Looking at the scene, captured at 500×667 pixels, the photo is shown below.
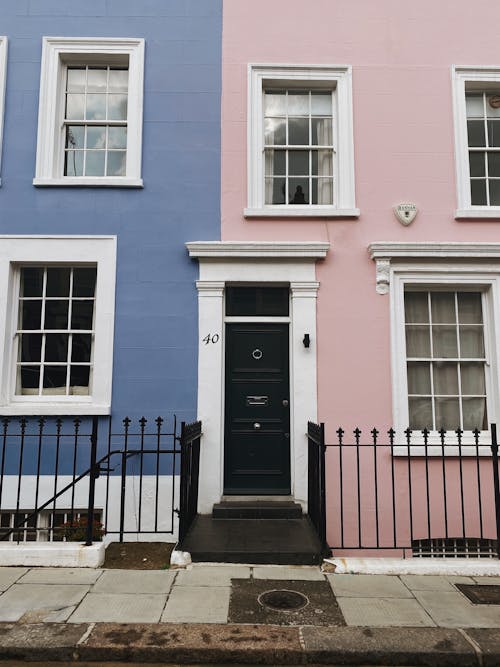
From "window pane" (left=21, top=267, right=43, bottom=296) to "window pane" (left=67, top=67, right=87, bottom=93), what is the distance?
2.88 meters

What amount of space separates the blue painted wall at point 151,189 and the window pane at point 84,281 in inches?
19.1

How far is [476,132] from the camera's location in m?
8.16

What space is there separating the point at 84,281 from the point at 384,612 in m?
5.78

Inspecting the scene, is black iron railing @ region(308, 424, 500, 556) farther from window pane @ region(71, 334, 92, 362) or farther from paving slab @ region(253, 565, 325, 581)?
window pane @ region(71, 334, 92, 362)

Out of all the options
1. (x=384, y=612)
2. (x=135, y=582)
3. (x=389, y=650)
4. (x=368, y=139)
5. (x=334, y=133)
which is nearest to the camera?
(x=389, y=650)

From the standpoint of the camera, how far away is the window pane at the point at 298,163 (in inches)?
320

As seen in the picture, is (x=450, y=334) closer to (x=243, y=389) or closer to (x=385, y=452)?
(x=385, y=452)

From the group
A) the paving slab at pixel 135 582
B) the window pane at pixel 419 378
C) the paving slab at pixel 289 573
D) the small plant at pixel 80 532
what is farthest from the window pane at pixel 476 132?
the small plant at pixel 80 532

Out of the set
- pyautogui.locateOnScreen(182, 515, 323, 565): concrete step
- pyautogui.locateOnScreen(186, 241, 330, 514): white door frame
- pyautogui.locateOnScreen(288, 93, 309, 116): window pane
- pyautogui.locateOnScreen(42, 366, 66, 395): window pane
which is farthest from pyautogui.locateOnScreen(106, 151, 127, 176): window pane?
pyautogui.locateOnScreen(182, 515, 323, 565): concrete step

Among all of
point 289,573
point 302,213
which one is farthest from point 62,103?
point 289,573

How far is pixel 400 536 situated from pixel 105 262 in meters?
5.58

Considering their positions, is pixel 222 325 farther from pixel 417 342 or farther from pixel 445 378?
pixel 445 378

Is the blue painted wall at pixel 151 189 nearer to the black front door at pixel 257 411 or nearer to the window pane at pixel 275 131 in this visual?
the black front door at pixel 257 411

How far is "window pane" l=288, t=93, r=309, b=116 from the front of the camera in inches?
324
